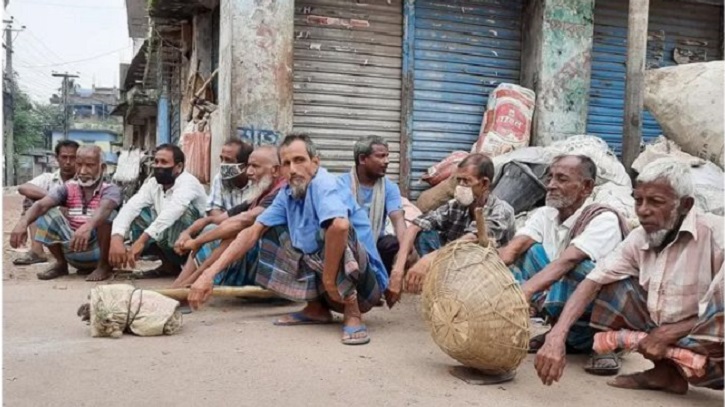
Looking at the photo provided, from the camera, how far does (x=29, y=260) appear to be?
6105 millimetres

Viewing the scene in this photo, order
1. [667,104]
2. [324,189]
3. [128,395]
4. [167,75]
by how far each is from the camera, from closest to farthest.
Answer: [128,395] → [324,189] → [667,104] → [167,75]

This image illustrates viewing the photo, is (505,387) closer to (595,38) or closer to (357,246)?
(357,246)

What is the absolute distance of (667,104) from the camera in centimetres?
538

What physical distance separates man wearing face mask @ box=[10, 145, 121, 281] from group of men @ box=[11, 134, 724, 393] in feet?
0.04

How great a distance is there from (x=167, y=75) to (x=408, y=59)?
24.8ft

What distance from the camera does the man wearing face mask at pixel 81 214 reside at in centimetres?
508

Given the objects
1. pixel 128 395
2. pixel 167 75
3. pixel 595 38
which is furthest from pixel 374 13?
pixel 167 75

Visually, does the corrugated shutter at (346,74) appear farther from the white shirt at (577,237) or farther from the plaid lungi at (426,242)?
the white shirt at (577,237)

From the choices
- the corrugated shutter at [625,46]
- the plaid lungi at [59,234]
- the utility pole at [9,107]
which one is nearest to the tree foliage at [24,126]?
the utility pole at [9,107]

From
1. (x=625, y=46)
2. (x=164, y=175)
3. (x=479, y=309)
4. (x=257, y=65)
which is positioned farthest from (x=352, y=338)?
(x=625, y=46)

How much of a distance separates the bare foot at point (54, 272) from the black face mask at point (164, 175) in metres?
1.32

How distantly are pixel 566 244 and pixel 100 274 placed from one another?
12.3ft

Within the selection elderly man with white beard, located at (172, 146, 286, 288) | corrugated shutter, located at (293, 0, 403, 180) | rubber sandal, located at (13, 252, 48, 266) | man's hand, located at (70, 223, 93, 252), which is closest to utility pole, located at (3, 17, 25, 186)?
rubber sandal, located at (13, 252, 48, 266)

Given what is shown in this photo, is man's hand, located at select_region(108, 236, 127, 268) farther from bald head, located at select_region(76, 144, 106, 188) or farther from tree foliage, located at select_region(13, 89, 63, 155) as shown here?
tree foliage, located at select_region(13, 89, 63, 155)
